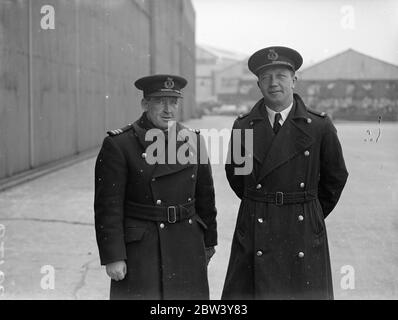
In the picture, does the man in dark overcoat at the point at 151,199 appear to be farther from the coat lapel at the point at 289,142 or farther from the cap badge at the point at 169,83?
the coat lapel at the point at 289,142

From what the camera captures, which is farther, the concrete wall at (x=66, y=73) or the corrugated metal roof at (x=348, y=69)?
the corrugated metal roof at (x=348, y=69)

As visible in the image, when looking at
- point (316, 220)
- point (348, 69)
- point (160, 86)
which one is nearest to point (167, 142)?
point (160, 86)

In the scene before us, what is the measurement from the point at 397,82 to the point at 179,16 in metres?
16.2

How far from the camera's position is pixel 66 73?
43.4ft

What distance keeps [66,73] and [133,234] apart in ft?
35.7

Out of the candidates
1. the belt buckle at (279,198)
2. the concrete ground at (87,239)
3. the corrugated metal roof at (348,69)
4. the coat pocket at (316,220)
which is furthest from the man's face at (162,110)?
the corrugated metal roof at (348,69)

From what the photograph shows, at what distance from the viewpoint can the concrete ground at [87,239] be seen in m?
4.70

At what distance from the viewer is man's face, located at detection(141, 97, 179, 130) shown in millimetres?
2984

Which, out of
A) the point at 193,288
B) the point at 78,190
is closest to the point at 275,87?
the point at 193,288

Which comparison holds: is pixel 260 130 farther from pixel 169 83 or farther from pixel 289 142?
pixel 169 83

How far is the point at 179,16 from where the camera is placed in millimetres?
34000

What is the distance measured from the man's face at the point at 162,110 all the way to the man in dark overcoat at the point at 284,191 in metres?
0.45

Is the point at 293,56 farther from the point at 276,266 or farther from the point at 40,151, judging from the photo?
the point at 40,151

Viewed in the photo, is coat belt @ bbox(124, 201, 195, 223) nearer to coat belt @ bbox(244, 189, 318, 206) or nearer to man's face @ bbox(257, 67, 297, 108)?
coat belt @ bbox(244, 189, 318, 206)
